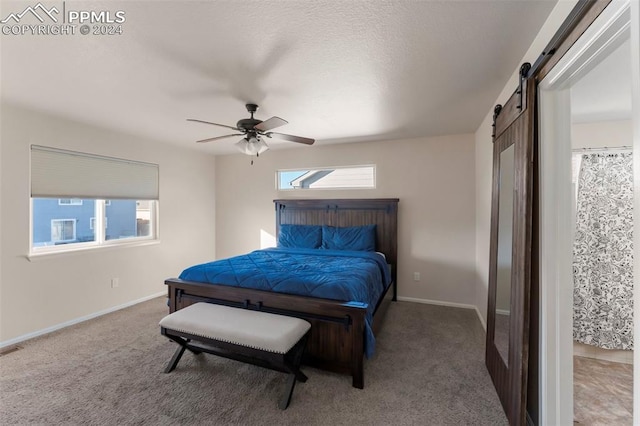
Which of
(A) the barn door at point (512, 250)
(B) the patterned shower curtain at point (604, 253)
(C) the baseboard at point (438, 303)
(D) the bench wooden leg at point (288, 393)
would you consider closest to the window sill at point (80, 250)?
(D) the bench wooden leg at point (288, 393)

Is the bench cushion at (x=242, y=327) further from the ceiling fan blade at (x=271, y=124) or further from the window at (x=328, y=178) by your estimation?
the window at (x=328, y=178)

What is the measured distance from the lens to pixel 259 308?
7.91ft

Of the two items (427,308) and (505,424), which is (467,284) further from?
(505,424)

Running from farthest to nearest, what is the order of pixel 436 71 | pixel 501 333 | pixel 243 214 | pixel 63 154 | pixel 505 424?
pixel 243 214 → pixel 63 154 → pixel 436 71 → pixel 501 333 → pixel 505 424

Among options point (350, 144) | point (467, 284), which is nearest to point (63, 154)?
point (350, 144)

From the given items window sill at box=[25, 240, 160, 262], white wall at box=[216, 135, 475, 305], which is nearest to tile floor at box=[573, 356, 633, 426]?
white wall at box=[216, 135, 475, 305]

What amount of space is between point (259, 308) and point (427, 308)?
2.40 metres

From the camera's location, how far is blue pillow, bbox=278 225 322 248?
416 centimetres

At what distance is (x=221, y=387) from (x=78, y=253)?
256cm

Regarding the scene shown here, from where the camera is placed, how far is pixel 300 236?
4227 mm

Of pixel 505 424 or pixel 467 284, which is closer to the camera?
pixel 505 424

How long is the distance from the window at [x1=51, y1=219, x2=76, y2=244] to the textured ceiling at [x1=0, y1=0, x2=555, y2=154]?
1.23m

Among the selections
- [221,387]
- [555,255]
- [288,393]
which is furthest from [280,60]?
[221,387]

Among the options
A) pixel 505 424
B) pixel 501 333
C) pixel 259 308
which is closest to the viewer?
pixel 505 424
